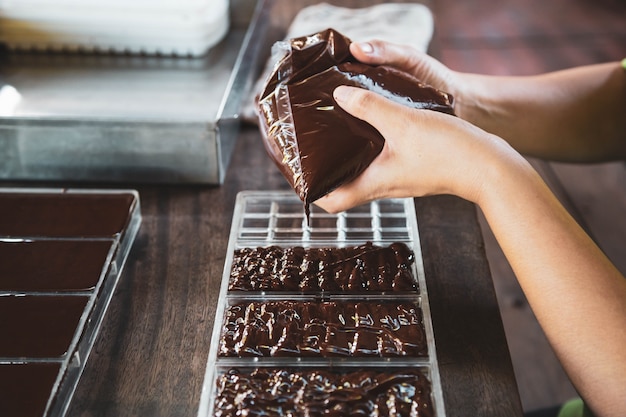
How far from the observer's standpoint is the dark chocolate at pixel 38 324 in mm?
1062

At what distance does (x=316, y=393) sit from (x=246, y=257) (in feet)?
1.13

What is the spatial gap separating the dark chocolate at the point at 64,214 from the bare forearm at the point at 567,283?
2.36 feet

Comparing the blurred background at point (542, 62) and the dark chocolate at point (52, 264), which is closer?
the dark chocolate at point (52, 264)

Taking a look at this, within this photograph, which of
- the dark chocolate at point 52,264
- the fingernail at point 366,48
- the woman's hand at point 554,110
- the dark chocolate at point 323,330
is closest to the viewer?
the dark chocolate at point 323,330

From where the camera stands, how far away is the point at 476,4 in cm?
452

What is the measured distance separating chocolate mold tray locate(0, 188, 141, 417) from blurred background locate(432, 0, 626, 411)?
1188 mm

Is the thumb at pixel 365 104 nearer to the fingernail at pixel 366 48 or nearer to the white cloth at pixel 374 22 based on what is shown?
the fingernail at pixel 366 48

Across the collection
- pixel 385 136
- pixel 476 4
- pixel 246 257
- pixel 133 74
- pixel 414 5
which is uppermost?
pixel 476 4

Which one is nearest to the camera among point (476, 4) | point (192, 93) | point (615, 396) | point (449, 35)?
point (615, 396)

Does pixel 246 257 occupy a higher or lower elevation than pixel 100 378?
higher

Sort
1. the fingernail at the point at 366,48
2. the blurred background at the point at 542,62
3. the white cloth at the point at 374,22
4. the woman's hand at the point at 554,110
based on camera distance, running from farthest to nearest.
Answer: the blurred background at the point at 542,62 < the white cloth at the point at 374,22 < the woman's hand at the point at 554,110 < the fingernail at the point at 366,48

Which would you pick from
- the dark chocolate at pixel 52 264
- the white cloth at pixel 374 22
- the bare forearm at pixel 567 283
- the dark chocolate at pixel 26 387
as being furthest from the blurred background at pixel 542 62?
the dark chocolate at pixel 26 387

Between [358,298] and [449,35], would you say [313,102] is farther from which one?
[449,35]

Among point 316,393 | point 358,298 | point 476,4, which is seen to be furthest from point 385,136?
point 476,4
